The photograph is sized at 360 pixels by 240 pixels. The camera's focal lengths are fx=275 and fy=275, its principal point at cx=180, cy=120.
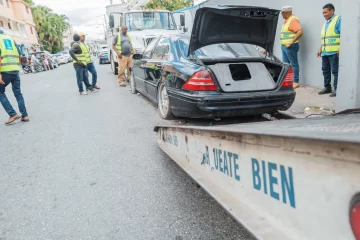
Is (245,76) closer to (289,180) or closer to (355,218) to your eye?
(289,180)

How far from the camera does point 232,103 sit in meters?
3.71

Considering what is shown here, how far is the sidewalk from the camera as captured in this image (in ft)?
15.0

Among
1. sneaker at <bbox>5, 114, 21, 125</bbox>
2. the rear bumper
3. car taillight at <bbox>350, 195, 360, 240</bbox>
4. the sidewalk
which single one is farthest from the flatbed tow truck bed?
sneaker at <bbox>5, 114, 21, 125</bbox>

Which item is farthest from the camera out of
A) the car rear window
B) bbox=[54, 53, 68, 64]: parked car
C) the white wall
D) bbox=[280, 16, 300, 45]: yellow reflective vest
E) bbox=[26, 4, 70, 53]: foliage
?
bbox=[26, 4, 70, 53]: foliage

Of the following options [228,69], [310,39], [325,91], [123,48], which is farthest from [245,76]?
[123,48]

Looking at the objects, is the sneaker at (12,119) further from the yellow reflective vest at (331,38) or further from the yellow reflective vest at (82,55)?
the yellow reflective vest at (331,38)

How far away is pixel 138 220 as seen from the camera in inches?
85.7

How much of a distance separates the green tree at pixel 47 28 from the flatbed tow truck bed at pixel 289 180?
2444 inches

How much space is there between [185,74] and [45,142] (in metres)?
2.40

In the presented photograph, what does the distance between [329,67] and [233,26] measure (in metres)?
2.78

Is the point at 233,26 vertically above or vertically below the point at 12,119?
above

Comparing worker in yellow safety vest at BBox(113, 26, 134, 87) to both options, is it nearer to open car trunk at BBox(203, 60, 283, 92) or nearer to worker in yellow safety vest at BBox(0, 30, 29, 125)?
worker in yellow safety vest at BBox(0, 30, 29, 125)

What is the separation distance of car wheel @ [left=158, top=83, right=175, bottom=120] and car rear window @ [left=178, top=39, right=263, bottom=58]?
2.61ft

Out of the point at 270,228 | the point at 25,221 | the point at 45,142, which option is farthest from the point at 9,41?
the point at 270,228
